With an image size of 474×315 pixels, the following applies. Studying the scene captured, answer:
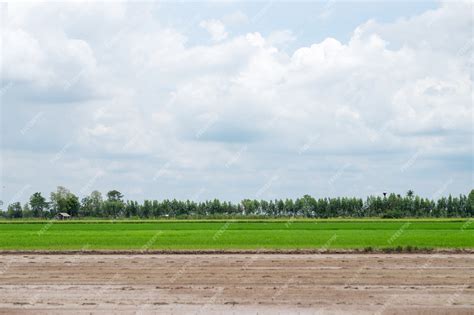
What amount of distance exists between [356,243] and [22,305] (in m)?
21.3

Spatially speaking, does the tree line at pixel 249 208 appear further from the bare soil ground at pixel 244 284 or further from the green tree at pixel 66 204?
the bare soil ground at pixel 244 284

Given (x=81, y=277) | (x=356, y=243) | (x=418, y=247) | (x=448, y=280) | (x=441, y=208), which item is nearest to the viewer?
(x=448, y=280)

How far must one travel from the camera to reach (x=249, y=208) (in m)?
172

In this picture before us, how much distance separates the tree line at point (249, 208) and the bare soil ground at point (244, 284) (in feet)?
435

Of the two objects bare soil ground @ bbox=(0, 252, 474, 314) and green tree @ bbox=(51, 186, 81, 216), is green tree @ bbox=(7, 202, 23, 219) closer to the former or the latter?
green tree @ bbox=(51, 186, 81, 216)

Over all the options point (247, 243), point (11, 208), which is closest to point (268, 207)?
point (11, 208)

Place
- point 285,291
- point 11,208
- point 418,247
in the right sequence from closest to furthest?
point 285,291 < point 418,247 < point 11,208

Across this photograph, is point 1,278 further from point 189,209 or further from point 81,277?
point 189,209

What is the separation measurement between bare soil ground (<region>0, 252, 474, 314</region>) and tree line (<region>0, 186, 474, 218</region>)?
132731 millimetres

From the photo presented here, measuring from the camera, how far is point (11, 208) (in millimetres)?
174250

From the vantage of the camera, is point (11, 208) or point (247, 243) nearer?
point (247, 243)

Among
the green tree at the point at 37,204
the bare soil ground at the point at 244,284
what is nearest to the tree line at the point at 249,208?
the green tree at the point at 37,204

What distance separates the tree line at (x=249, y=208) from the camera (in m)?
159

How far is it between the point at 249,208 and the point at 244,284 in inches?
6023
